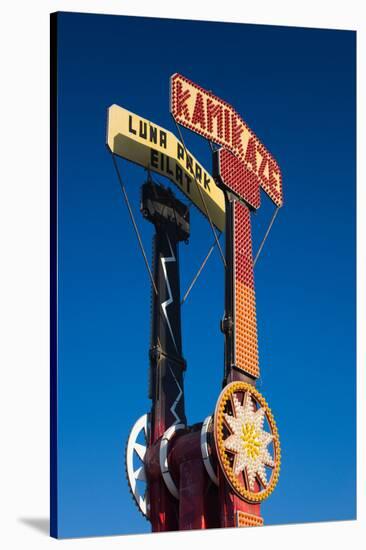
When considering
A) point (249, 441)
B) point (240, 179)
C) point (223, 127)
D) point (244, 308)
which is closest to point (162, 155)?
point (223, 127)

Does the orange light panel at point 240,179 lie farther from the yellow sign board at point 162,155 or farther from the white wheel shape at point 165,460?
the white wheel shape at point 165,460

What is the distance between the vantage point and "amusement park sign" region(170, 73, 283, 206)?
766 inches

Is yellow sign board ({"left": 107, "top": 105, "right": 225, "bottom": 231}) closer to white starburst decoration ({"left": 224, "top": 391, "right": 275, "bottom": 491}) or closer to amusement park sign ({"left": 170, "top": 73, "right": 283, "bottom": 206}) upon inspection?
amusement park sign ({"left": 170, "top": 73, "right": 283, "bottom": 206})

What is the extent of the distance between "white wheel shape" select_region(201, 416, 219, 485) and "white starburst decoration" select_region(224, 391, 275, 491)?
19 centimetres

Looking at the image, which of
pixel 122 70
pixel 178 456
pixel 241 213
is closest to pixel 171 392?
pixel 178 456

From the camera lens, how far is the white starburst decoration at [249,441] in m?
19.4

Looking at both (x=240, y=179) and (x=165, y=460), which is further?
(x=240, y=179)

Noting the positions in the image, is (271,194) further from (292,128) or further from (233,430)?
(233,430)

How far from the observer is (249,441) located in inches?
772

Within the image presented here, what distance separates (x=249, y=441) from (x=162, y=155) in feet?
9.97

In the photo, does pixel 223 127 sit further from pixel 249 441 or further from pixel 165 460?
pixel 165 460

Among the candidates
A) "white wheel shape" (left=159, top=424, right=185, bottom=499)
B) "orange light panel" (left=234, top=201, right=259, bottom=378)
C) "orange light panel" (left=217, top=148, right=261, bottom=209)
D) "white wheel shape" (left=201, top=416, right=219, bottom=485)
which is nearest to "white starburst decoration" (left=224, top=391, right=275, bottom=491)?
"white wheel shape" (left=201, top=416, right=219, bottom=485)

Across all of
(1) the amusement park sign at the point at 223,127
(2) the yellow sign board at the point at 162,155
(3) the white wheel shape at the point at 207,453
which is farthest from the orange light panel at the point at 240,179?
(3) the white wheel shape at the point at 207,453

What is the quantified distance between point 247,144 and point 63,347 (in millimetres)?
3188
